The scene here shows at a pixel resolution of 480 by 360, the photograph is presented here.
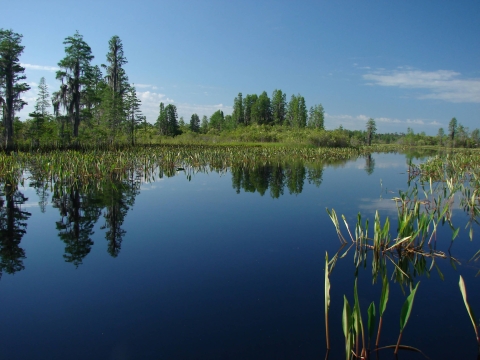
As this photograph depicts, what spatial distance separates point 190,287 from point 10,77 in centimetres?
2776

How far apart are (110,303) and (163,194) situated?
776 centimetres

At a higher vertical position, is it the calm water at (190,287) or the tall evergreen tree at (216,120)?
the tall evergreen tree at (216,120)

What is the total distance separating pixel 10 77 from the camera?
81.7ft

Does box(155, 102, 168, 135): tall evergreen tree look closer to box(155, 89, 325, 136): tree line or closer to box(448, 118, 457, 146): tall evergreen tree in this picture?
box(155, 89, 325, 136): tree line

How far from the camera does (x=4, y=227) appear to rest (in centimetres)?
745

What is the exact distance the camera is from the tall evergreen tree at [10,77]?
2427 cm

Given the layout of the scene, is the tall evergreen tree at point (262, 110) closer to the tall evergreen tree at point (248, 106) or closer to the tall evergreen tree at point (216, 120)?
the tall evergreen tree at point (248, 106)

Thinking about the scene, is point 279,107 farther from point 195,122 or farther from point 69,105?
point 69,105

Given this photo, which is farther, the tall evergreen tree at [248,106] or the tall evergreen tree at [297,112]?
the tall evergreen tree at [248,106]

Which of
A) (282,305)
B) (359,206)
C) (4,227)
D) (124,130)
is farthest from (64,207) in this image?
(124,130)

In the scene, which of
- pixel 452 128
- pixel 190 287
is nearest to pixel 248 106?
pixel 452 128

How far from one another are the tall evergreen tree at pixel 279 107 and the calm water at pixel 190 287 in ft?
230

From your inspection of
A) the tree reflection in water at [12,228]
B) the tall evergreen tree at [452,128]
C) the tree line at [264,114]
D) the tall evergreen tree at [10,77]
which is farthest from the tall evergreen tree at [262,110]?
the tree reflection in water at [12,228]

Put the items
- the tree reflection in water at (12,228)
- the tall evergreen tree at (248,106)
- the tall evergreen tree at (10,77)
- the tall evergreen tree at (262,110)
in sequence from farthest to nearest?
the tall evergreen tree at (248,106) → the tall evergreen tree at (262,110) → the tall evergreen tree at (10,77) → the tree reflection in water at (12,228)
